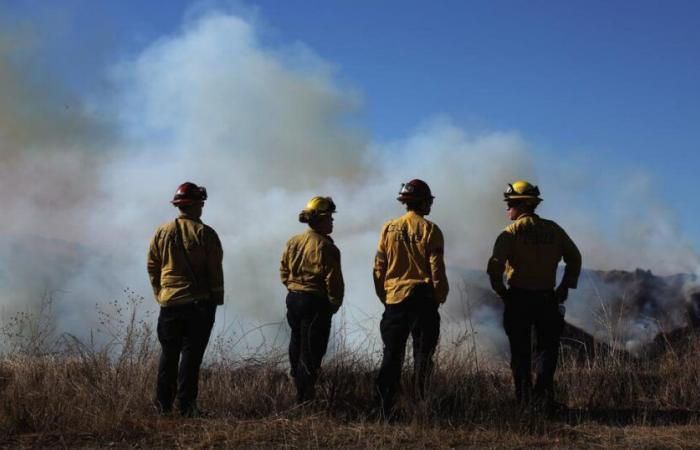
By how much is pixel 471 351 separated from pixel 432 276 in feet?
5.68

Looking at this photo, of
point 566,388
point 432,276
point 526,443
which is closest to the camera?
point 526,443

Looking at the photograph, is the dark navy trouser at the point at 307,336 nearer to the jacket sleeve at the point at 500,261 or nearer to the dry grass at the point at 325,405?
the dry grass at the point at 325,405

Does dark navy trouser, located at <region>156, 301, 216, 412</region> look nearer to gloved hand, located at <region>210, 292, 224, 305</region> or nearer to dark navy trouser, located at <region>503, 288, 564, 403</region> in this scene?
gloved hand, located at <region>210, 292, 224, 305</region>

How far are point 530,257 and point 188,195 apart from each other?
128 inches

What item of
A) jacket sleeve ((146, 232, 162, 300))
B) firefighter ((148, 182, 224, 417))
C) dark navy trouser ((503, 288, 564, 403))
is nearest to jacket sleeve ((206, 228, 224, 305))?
firefighter ((148, 182, 224, 417))

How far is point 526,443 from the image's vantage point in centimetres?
601

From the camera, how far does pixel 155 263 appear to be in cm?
712

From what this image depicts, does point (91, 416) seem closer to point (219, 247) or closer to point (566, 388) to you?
point (219, 247)

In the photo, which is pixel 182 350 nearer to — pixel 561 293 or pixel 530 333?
pixel 530 333

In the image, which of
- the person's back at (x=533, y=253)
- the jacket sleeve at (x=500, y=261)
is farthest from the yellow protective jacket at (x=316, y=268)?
the person's back at (x=533, y=253)

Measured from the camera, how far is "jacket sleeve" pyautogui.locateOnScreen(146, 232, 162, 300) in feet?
23.2

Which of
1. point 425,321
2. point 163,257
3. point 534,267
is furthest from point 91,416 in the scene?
point 534,267

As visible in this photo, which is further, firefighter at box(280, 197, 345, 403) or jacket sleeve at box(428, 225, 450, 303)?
firefighter at box(280, 197, 345, 403)

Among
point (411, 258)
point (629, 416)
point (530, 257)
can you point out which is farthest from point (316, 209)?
point (629, 416)
